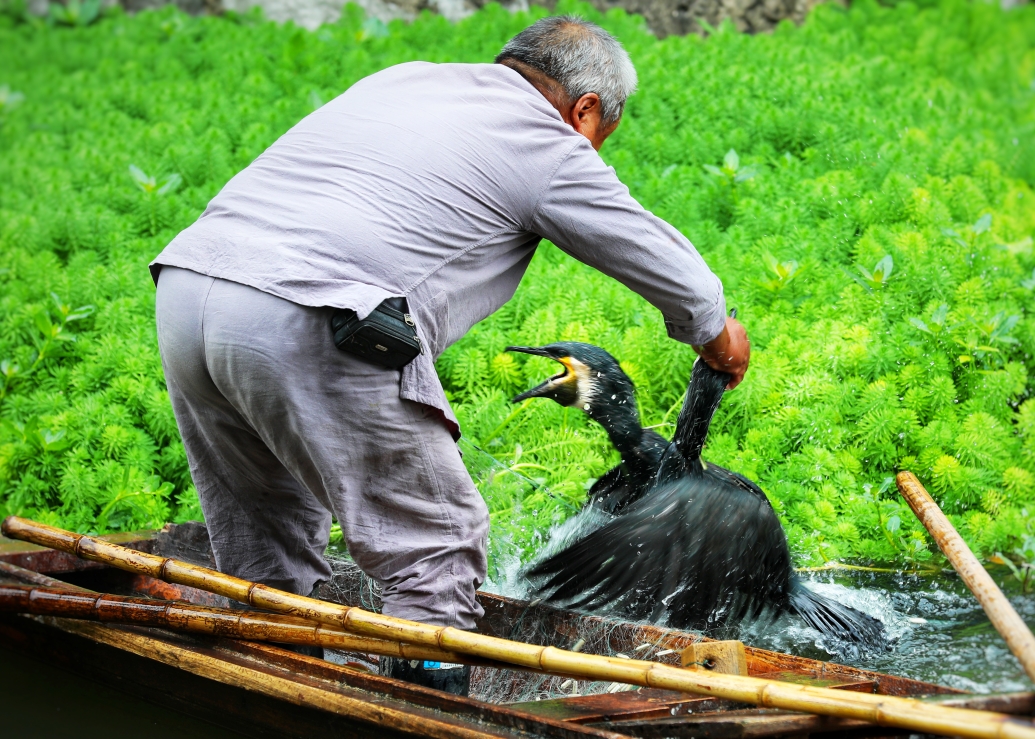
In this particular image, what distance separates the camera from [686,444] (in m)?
2.63

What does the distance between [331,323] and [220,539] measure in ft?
2.75

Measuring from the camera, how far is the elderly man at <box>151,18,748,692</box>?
2008 millimetres

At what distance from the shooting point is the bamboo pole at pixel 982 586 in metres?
1.68

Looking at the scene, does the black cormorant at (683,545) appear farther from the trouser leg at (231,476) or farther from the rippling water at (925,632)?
the trouser leg at (231,476)

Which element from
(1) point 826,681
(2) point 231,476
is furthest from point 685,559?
(2) point 231,476

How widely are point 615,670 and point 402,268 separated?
91cm

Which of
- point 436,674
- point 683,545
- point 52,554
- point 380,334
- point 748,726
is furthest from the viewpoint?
→ point 52,554

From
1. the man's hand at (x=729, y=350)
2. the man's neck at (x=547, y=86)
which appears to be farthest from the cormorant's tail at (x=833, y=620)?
the man's neck at (x=547, y=86)

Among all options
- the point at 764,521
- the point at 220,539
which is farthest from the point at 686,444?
the point at 220,539

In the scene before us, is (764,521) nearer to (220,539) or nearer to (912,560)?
(912,560)

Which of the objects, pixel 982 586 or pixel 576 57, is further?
pixel 576 57

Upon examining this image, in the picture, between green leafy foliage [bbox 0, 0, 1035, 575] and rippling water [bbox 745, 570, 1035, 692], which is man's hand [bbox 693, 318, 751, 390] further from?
green leafy foliage [bbox 0, 0, 1035, 575]

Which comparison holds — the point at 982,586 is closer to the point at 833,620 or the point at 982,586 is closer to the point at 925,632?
the point at 833,620

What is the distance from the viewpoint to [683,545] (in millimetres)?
2457
